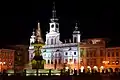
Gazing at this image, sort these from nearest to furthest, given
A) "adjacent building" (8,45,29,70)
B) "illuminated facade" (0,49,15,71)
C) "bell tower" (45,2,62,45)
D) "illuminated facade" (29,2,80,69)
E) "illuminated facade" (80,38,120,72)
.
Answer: "illuminated facade" (80,38,120,72) → "illuminated facade" (29,2,80,69) → "illuminated facade" (0,49,15,71) → "bell tower" (45,2,62,45) → "adjacent building" (8,45,29,70)

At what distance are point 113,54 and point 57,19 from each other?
24.6 m

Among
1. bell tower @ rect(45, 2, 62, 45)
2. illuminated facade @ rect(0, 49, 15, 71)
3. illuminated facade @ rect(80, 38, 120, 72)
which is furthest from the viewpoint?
bell tower @ rect(45, 2, 62, 45)

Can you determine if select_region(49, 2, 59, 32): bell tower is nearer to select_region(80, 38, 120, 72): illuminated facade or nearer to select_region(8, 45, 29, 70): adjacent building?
select_region(80, 38, 120, 72): illuminated facade

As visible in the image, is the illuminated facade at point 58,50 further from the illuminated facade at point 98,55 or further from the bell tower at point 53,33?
the illuminated facade at point 98,55

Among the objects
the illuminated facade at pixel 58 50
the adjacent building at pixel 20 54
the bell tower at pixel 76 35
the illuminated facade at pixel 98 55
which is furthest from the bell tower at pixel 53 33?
the adjacent building at pixel 20 54

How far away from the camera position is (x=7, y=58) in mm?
102812

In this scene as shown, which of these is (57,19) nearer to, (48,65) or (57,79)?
(48,65)

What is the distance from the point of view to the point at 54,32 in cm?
10600

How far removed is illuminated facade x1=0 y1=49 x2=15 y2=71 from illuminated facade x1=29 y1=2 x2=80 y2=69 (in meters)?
7.94

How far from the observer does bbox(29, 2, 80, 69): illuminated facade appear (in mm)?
99688

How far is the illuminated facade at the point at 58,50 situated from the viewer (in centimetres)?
9969

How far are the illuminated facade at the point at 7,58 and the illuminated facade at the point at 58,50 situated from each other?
794 centimetres

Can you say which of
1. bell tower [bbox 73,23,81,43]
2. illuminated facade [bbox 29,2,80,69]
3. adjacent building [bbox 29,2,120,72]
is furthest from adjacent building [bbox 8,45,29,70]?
bell tower [bbox 73,23,81,43]

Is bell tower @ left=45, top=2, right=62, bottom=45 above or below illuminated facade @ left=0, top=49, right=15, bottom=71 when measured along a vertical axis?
above
